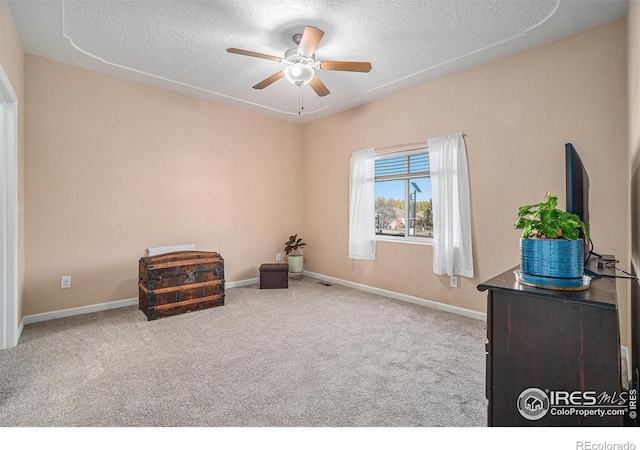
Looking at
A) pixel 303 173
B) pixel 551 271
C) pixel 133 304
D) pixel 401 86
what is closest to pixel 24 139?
pixel 133 304

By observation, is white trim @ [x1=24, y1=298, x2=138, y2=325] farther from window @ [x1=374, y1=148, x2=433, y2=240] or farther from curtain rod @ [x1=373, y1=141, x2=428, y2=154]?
curtain rod @ [x1=373, y1=141, x2=428, y2=154]

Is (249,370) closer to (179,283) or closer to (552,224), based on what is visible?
(179,283)

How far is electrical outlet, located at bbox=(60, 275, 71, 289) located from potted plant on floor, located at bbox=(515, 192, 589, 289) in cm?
419

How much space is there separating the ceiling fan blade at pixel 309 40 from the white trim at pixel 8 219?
2.35 meters

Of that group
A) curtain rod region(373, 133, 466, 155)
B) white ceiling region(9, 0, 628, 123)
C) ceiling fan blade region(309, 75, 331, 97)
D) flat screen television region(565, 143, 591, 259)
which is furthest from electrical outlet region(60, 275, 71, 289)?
flat screen television region(565, 143, 591, 259)

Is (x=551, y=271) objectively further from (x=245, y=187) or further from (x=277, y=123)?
(x=277, y=123)

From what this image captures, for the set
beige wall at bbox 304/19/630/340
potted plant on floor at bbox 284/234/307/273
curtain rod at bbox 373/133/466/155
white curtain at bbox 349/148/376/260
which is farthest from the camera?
→ potted plant on floor at bbox 284/234/307/273

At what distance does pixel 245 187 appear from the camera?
16.2 feet

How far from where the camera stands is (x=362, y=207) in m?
4.54

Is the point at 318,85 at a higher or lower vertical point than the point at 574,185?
higher

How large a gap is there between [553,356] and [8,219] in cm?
369

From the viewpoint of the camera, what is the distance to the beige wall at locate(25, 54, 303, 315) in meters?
3.27

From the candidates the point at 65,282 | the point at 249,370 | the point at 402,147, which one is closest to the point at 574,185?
the point at 249,370

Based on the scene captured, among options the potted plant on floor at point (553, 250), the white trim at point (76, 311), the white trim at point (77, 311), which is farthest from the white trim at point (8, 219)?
the potted plant on floor at point (553, 250)
